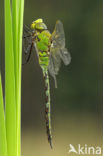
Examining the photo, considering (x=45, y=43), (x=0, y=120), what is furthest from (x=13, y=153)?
(x=45, y=43)

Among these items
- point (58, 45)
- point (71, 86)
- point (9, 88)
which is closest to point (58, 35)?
point (58, 45)

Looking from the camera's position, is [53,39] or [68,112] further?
[68,112]

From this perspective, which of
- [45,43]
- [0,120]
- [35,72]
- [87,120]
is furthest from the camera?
[87,120]

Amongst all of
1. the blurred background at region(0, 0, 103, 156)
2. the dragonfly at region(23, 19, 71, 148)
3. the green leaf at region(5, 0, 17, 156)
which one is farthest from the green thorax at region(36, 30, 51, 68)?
the blurred background at region(0, 0, 103, 156)

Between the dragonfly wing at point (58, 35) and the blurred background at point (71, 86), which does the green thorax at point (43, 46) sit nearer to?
the dragonfly wing at point (58, 35)

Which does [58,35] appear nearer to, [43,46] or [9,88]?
[43,46]

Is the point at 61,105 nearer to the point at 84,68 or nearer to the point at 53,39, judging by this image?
the point at 84,68

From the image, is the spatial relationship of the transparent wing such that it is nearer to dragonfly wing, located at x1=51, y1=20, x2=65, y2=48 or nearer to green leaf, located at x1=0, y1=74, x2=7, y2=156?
dragonfly wing, located at x1=51, y1=20, x2=65, y2=48
